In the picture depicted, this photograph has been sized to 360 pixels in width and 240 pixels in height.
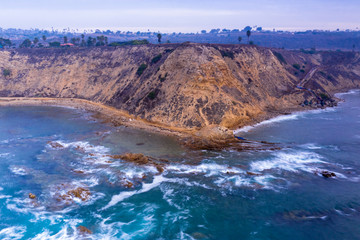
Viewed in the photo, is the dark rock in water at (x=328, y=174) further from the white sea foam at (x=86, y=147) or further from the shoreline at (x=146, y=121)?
the white sea foam at (x=86, y=147)

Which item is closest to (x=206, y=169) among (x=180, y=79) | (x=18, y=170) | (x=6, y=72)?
(x=18, y=170)

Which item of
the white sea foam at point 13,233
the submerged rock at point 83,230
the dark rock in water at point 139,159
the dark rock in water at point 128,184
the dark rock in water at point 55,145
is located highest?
the dark rock in water at point 139,159

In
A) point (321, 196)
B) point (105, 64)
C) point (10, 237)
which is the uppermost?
point (105, 64)

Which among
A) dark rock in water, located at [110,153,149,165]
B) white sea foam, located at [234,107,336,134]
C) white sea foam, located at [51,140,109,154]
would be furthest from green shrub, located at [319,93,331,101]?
white sea foam, located at [51,140,109,154]

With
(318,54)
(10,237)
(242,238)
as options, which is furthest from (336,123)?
(318,54)

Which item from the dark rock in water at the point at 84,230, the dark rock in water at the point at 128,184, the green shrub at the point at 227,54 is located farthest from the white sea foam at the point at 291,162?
the green shrub at the point at 227,54

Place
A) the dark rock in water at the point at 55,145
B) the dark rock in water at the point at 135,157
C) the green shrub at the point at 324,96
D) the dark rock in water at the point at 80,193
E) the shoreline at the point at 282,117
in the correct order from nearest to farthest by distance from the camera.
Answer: the dark rock in water at the point at 80,193
the dark rock in water at the point at 135,157
the dark rock in water at the point at 55,145
the shoreline at the point at 282,117
the green shrub at the point at 324,96

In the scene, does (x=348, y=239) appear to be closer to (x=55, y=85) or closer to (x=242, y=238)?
(x=242, y=238)
